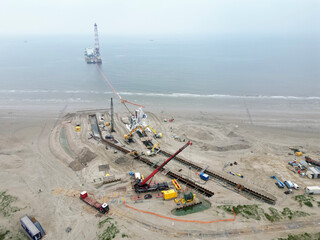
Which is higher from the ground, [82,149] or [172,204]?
[82,149]

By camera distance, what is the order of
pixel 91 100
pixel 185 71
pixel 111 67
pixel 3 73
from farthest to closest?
pixel 111 67, pixel 185 71, pixel 3 73, pixel 91 100

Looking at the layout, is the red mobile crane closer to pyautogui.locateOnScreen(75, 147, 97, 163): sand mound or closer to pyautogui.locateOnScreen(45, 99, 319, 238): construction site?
pyautogui.locateOnScreen(45, 99, 319, 238): construction site

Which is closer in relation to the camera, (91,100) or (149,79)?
(91,100)

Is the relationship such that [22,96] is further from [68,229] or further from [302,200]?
[302,200]

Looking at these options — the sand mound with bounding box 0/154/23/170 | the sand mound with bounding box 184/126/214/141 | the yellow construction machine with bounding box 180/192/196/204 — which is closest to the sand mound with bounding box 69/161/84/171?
the sand mound with bounding box 0/154/23/170

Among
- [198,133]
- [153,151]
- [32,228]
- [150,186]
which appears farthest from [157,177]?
[32,228]

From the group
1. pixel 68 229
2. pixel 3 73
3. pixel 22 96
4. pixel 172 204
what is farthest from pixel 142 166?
pixel 3 73

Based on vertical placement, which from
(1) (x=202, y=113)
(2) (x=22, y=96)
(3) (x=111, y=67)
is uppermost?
(3) (x=111, y=67)
